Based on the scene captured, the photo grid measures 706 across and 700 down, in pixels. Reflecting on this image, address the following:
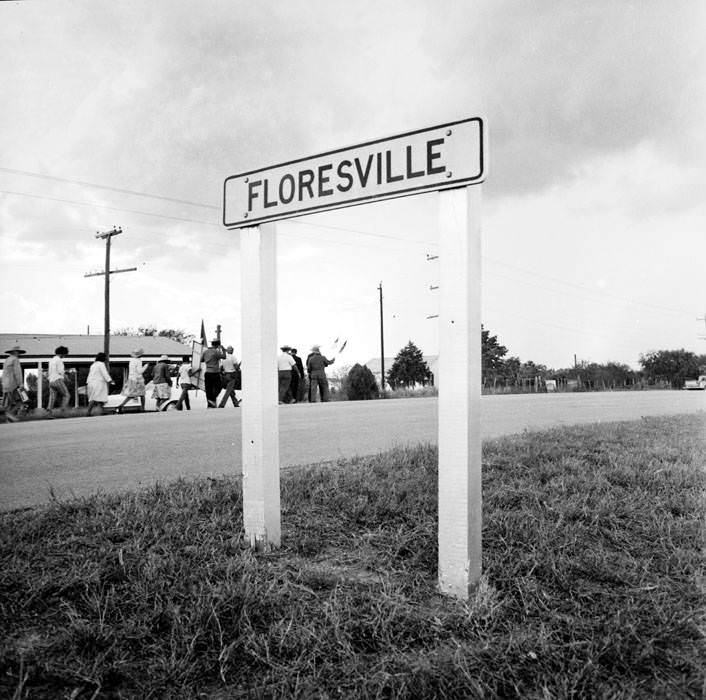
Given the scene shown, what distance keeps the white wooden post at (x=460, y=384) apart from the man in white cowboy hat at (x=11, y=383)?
11825mm

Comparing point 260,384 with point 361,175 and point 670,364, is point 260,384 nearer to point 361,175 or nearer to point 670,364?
point 361,175

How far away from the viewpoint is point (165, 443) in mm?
8242

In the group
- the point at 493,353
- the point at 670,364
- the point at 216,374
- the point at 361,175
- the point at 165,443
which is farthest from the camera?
the point at 493,353

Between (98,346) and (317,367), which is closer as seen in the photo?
(317,367)

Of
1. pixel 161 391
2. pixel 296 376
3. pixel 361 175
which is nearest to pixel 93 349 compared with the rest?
pixel 161 391

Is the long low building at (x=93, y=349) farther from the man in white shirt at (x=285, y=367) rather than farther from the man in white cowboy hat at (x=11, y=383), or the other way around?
the man in white cowboy hat at (x=11, y=383)

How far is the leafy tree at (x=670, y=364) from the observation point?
55.7 metres

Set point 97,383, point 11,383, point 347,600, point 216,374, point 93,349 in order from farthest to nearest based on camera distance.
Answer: point 93,349 < point 216,374 < point 97,383 < point 11,383 < point 347,600

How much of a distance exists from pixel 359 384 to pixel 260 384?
20487mm

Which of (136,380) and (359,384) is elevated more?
(136,380)

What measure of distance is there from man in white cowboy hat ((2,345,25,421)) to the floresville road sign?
10.8 m

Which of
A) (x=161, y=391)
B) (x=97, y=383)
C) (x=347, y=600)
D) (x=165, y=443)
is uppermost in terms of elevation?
(x=97, y=383)

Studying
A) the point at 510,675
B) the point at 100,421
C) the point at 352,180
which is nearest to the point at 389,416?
the point at 100,421

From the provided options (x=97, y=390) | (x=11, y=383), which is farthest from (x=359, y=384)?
(x=11, y=383)
